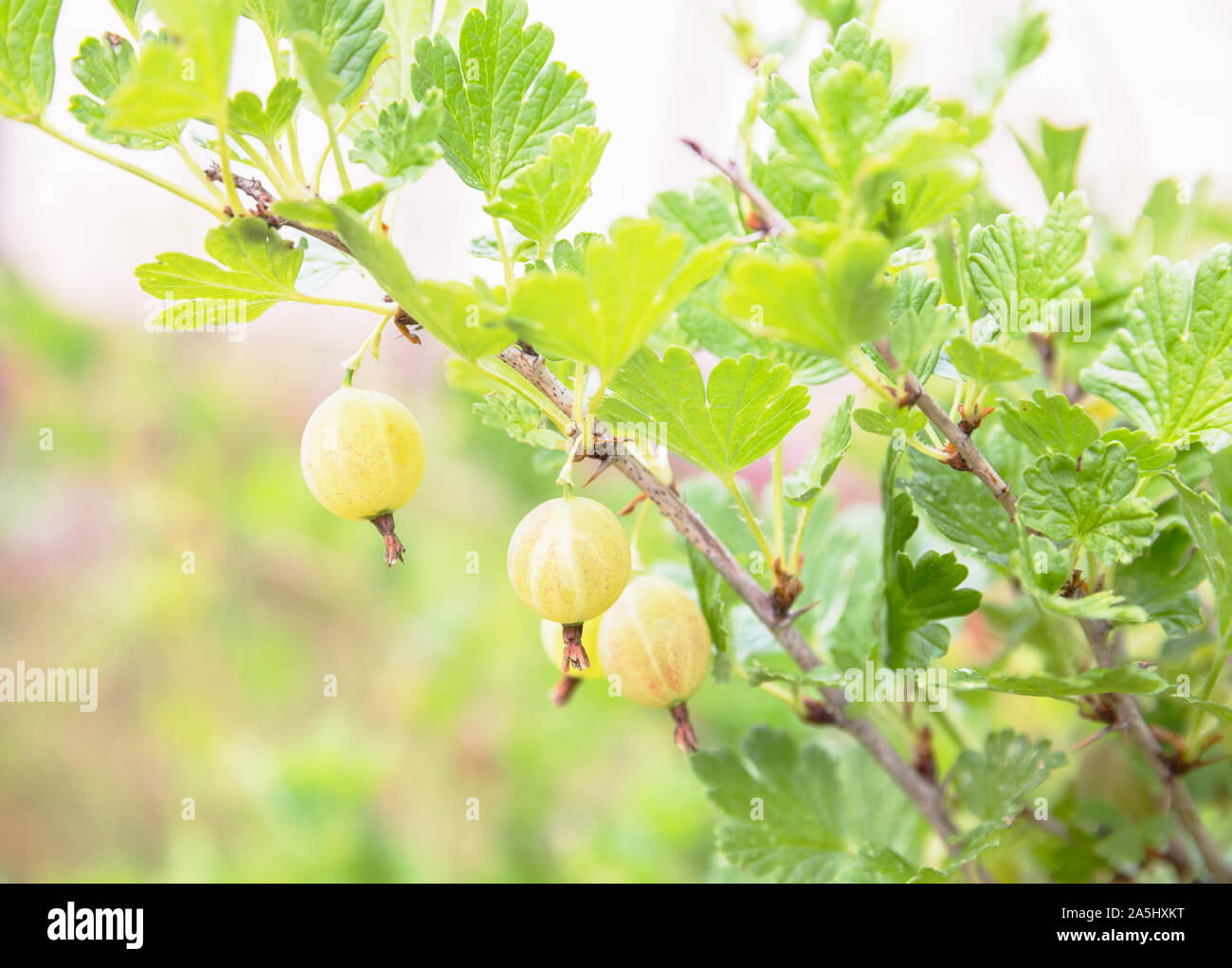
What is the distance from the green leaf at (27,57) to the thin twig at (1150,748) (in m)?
0.37

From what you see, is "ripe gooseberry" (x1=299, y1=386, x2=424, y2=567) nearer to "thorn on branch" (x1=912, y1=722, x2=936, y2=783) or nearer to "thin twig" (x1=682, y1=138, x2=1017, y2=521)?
"thin twig" (x1=682, y1=138, x2=1017, y2=521)

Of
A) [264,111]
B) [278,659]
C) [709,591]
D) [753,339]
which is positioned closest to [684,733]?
[709,591]

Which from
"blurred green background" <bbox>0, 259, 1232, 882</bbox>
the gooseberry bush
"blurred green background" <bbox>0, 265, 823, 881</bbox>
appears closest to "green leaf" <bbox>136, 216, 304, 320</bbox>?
the gooseberry bush

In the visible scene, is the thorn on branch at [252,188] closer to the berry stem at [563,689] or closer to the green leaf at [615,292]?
the green leaf at [615,292]

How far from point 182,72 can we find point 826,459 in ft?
0.70

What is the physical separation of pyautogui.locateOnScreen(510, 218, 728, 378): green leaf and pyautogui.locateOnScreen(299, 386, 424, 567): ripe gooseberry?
0.09 metres

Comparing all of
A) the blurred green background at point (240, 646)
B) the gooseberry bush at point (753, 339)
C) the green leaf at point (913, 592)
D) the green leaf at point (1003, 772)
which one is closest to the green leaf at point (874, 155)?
the gooseberry bush at point (753, 339)

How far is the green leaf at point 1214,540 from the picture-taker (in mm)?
280

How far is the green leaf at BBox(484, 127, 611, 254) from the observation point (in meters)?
0.27

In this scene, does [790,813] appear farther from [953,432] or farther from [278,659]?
[278,659]

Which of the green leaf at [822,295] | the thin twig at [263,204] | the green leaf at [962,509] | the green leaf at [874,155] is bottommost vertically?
the green leaf at [962,509]

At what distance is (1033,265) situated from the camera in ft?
0.93

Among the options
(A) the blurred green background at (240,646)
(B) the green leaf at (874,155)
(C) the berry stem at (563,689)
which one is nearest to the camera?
(B) the green leaf at (874,155)
